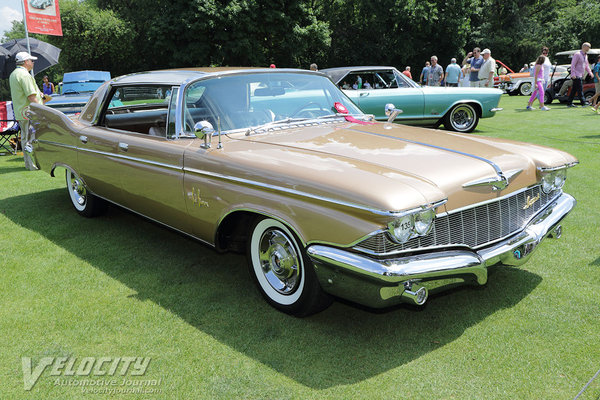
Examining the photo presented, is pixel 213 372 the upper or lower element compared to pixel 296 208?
lower

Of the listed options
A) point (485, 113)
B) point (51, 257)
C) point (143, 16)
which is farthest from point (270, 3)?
point (51, 257)

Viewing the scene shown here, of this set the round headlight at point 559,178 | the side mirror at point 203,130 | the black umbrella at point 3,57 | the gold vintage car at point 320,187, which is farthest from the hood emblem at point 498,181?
the black umbrella at point 3,57

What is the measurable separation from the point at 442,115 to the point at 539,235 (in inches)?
292

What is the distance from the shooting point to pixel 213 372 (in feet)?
8.60

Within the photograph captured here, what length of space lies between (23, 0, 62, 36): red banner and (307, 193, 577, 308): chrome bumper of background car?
11.6 metres

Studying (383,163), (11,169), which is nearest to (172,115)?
(383,163)

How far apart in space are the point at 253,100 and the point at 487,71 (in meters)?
11.2

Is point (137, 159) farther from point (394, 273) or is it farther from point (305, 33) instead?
point (305, 33)

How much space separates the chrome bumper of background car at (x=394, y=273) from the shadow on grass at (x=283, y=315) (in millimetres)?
354

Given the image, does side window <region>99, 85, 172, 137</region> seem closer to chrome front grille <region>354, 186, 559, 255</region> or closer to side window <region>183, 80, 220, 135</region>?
side window <region>183, 80, 220, 135</region>

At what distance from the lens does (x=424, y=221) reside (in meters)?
2.58

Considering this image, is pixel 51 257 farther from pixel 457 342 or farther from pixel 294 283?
pixel 457 342

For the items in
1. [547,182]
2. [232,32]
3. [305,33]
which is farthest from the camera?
[305,33]

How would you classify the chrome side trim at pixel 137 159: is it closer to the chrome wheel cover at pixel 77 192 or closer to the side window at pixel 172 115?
the side window at pixel 172 115
